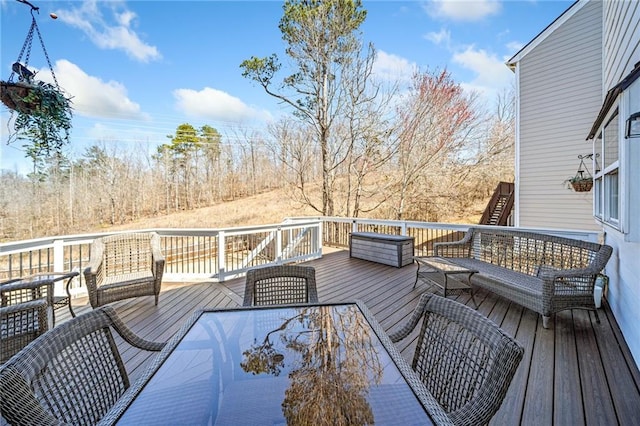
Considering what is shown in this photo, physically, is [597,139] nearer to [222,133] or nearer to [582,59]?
[582,59]

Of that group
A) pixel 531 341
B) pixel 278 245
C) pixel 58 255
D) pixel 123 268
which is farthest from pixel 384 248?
pixel 58 255

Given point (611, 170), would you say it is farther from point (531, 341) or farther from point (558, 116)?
point (558, 116)

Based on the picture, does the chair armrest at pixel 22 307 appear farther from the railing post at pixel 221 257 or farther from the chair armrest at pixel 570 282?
the chair armrest at pixel 570 282

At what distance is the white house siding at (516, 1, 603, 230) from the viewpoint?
6203 millimetres

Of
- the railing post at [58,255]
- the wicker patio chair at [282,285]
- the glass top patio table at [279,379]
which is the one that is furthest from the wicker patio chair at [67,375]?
the railing post at [58,255]

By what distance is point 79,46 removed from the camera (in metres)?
8.21

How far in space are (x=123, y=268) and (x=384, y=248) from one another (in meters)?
4.50

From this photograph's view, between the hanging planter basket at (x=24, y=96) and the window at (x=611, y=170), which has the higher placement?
the hanging planter basket at (x=24, y=96)

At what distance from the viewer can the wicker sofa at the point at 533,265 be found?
3.14 metres

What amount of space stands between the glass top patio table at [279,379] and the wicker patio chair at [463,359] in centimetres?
22

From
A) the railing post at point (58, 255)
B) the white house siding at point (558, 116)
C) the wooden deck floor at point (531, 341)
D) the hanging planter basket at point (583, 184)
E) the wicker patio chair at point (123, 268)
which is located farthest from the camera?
the white house siding at point (558, 116)

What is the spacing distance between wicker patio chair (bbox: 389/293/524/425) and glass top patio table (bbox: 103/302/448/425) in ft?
0.72

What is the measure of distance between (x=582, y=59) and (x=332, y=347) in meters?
8.17

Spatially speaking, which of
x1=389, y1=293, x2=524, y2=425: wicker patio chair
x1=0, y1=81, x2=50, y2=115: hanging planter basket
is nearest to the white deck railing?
x1=0, y1=81, x2=50, y2=115: hanging planter basket
